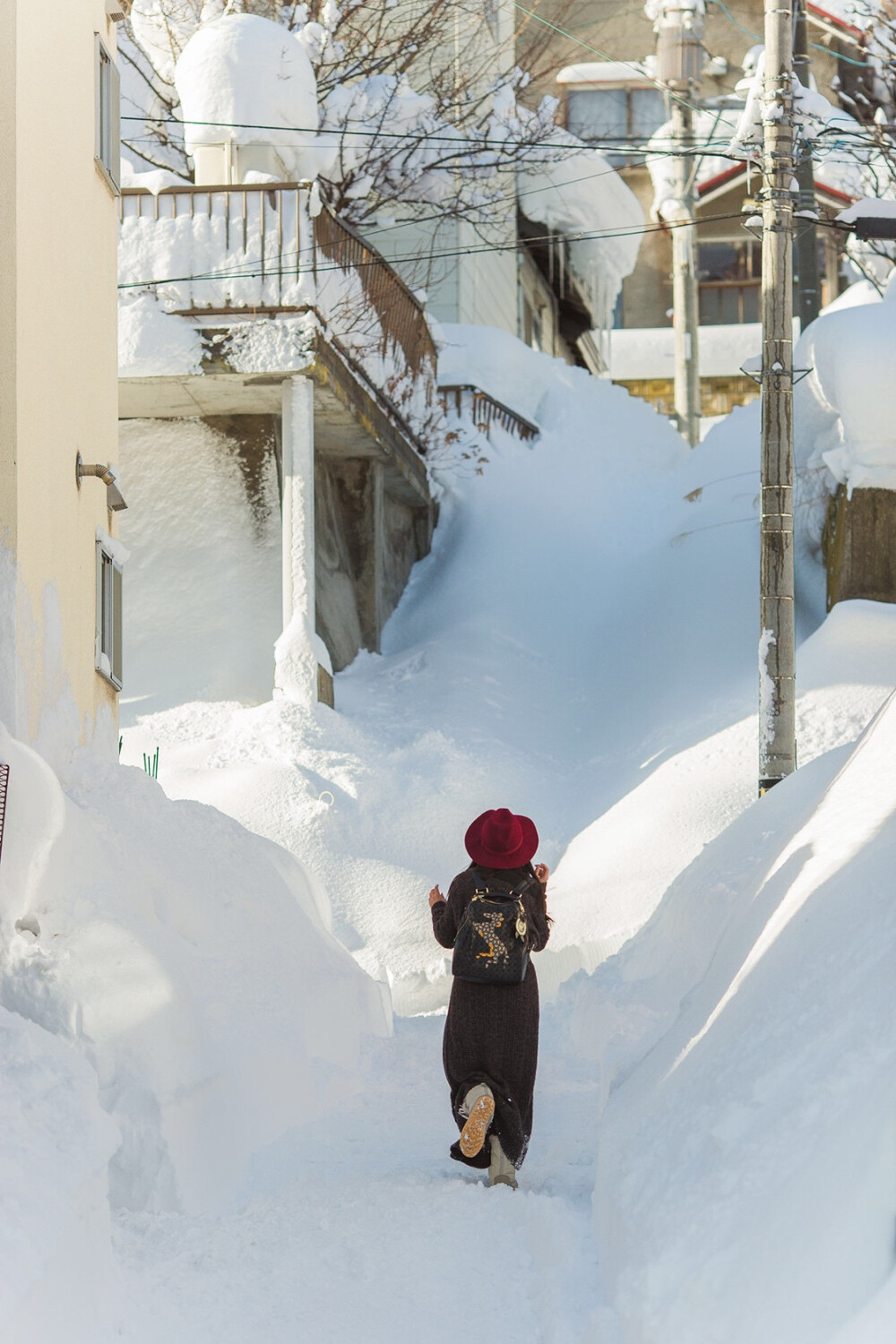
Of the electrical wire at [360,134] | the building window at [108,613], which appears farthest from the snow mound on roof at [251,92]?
the building window at [108,613]

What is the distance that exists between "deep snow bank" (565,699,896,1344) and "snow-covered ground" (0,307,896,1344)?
11 mm

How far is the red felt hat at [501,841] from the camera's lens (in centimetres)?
584

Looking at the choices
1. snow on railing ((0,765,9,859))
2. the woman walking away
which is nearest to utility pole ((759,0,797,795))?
the woman walking away

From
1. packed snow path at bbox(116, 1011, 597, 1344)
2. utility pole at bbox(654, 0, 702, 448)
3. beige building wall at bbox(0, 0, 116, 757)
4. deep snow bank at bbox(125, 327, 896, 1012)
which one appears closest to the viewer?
packed snow path at bbox(116, 1011, 597, 1344)

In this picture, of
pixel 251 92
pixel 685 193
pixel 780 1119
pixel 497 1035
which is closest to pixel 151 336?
pixel 251 92

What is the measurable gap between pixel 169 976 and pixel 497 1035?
1406mm

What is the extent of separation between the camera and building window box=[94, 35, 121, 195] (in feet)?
33.1

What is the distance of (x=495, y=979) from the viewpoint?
5770 mm

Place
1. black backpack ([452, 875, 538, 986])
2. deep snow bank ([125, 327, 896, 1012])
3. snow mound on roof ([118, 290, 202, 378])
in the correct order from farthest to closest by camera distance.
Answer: snow mound on roof ([118, 290, 202, 378]), deep snow bank ([125, 327, 896, 1012]), black backpack ([452, 875, 538, 986])

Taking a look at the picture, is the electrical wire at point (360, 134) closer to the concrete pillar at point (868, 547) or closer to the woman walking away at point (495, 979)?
the concrete pillar at point (868, 547)

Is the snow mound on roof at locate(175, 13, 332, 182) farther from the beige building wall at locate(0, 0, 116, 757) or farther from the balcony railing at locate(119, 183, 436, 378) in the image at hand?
the beige building wall at locate(0, 0, 116, 757)

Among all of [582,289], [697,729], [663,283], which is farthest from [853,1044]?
[663,283]

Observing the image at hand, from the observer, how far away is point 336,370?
14141 mm

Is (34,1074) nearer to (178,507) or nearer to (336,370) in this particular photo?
(336,370)
